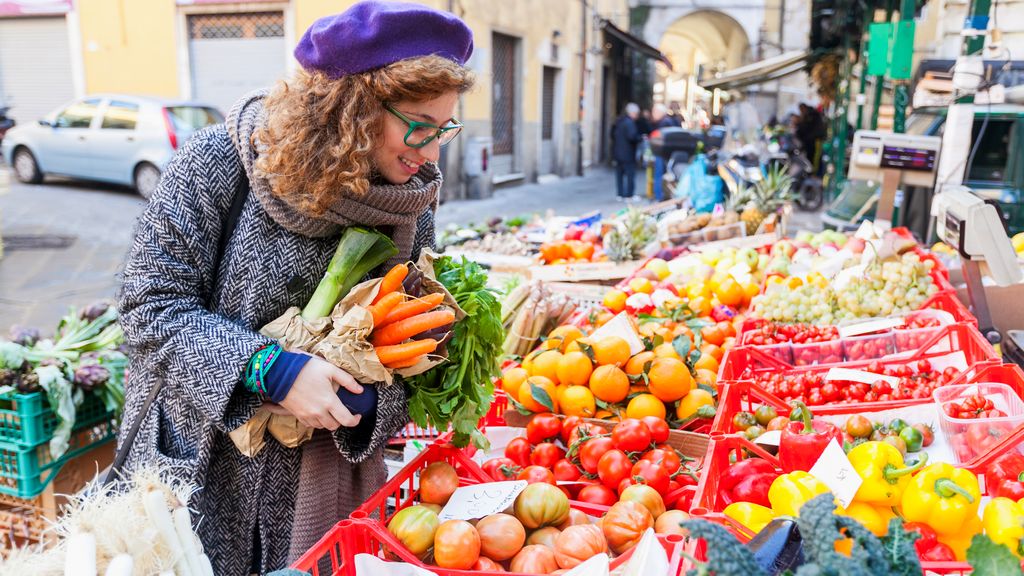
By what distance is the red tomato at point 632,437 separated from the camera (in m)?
2.23

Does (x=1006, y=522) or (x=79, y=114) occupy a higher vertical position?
(x=79, y=114)

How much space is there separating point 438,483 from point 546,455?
68cm

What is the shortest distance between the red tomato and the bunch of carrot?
0.77 meters

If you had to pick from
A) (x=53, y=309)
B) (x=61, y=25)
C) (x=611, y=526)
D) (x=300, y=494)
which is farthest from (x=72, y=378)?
(x=61, y=25)

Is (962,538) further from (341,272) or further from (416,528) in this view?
(341,272)

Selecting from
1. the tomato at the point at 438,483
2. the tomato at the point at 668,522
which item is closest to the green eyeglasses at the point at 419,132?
the tomato at the point at 438,483

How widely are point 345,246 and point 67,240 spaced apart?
924 centimetres

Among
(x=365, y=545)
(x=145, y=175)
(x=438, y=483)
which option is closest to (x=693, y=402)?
(x=438, y=483)

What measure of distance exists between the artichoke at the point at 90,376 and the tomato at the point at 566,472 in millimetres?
1909

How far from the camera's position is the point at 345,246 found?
5.53 feet

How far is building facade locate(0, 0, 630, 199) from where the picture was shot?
14047 millimetres

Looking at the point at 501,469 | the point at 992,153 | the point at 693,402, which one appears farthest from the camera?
the point at 992,153

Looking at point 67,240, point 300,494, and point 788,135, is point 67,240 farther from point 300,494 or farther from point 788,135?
point 788,135

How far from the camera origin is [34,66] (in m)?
15.8
